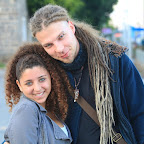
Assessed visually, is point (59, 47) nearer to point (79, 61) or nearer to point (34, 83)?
point (79, 61)

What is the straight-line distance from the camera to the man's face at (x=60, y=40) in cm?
187

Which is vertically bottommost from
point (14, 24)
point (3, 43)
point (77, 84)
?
point (77, 84)

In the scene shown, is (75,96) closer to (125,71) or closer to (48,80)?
(48,80)

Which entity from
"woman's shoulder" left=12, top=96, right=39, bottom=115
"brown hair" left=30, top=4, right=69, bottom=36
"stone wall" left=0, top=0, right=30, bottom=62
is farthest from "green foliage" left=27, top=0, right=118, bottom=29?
"woman's shoulder" left=12, top=96, right=39, bottom=115

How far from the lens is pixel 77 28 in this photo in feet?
7.06

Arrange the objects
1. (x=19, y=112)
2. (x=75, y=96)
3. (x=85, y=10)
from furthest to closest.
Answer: (x=85, y=10) < (x=75, y=96) < (x=19, y=112)

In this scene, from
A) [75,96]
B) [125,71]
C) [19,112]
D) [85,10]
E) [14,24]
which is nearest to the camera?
[19,112]

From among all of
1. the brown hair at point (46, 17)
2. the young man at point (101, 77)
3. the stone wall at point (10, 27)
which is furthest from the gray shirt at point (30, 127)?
the stone wall at point (10, 27)

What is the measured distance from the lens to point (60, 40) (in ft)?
6.27

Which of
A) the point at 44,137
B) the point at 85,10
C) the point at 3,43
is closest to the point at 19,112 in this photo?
the point at 44,137

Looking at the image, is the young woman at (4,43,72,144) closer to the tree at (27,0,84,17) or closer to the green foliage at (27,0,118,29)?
the tree at (27,0,84,17)

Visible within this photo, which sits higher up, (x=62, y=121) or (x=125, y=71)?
(x=125, y=71)

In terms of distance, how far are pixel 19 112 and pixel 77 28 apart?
0.93 meters

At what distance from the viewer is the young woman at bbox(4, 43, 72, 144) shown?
5.57 feet
